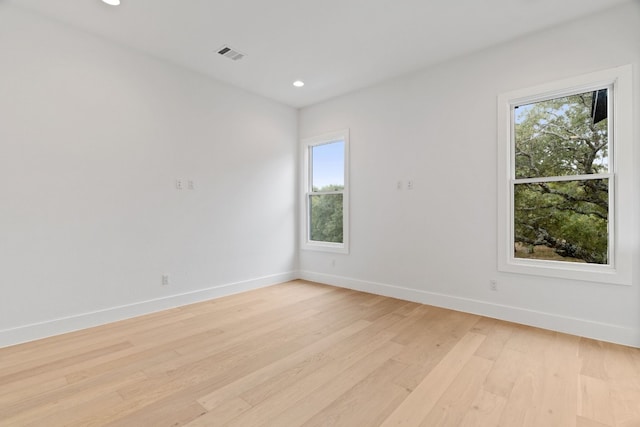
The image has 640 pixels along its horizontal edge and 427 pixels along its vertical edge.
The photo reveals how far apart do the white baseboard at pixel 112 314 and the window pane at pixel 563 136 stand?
12.4ft

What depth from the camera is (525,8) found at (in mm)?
2604

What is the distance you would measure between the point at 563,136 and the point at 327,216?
123 inches

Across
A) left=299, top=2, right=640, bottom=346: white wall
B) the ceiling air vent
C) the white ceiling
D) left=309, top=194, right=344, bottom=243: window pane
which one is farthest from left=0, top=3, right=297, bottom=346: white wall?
left=299, top=2, right=640, bottom=346: white wall

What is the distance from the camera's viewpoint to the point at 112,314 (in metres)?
3.09

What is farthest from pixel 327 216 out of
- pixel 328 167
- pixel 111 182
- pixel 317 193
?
pixel 111 182

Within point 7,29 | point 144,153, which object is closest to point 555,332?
point 144,153

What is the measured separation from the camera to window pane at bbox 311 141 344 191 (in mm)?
4691

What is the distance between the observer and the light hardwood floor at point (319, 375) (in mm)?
1652

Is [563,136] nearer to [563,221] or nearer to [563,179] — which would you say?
[563,179]

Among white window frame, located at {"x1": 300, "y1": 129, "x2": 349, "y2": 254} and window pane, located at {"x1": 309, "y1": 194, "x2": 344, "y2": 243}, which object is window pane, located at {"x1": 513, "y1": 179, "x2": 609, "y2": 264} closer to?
white window frame, located at {"x1": 300, "y1": 129, "x2": 349, "y2": 254}

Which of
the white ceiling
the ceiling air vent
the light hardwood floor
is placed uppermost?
the white ceiling

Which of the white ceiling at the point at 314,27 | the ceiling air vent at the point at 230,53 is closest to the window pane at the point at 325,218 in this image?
the white ceiling at the point at 314,27

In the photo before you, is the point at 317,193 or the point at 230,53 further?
the point at 317,193

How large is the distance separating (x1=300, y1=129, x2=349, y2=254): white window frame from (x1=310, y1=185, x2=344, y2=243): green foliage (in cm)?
7
